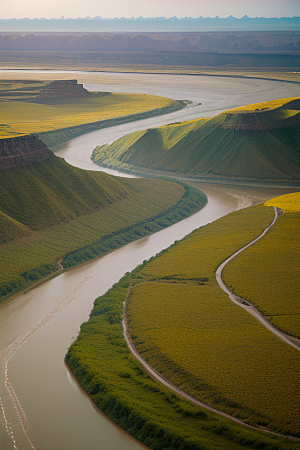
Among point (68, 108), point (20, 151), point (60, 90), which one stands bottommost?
point (20, 151)

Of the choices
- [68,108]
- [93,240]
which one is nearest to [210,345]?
[93,240]

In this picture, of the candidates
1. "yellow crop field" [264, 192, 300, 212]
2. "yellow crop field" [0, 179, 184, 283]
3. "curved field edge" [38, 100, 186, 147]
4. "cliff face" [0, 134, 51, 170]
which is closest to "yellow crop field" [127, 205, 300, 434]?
"yellow crop field" [0, 179, 184, 283]

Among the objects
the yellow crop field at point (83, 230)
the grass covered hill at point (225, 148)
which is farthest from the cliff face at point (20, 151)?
the grass covered hill at point (225, 148)

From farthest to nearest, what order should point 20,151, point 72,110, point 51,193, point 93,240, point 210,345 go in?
point 72,110 → point 20,151 → point 51,193 → point 93,240 → point 210,345

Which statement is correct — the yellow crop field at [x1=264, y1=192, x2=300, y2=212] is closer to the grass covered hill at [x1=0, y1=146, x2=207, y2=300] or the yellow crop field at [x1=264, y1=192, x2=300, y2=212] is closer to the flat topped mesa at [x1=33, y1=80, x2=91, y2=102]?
the grass covered hill at [x1=0, y1=146, x2=207, y2=300]

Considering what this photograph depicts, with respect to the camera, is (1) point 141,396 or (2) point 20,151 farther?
(2) point 20,151

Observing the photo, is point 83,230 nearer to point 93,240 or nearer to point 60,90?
point 93,240

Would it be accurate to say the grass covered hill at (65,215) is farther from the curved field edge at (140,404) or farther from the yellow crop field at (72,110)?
the yellow crop field at (72,110)

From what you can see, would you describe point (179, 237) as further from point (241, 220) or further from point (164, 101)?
point (164, 101)
